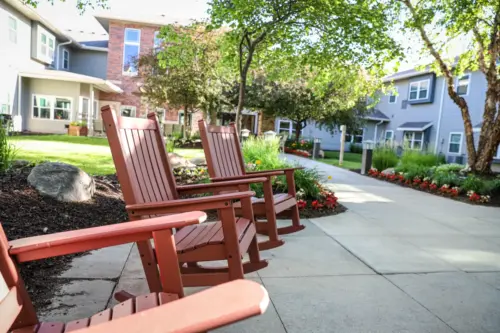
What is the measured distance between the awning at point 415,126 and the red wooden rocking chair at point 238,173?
17.3 meters

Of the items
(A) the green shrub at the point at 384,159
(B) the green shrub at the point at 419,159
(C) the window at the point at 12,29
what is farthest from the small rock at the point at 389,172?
(C) the window at the point at 12,29

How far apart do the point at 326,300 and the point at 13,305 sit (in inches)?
70.9

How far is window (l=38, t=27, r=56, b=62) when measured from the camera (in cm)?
1794

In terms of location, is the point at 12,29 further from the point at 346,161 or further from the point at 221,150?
the point at 221,150

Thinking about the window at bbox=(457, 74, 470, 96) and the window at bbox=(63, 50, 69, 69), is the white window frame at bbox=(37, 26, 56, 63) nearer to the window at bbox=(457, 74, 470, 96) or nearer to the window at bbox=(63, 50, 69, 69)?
the window at bbox=(63, 50, 69, 69)

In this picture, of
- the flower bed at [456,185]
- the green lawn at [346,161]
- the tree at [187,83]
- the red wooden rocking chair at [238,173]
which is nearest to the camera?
the red wooden rocking chair at [238,173]

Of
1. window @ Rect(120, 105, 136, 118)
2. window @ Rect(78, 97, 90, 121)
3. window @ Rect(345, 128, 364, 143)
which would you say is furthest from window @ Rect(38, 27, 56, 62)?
window @ Rect(345, 128, 364, 143)

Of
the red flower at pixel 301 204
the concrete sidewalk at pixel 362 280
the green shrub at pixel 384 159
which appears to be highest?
the green shrub at pixel 384 159

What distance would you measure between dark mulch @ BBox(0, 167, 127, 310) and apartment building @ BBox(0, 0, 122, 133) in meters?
13.8

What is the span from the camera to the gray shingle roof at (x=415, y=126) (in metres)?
18.8

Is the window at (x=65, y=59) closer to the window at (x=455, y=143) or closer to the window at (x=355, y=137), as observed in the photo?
the window at (x=355, y=137)

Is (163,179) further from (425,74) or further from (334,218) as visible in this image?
(425,74)

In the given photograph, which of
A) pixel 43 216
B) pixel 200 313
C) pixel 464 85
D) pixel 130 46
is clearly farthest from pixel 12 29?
pixel 464 85

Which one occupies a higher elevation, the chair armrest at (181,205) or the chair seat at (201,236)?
the chair armrest at (181,205)
